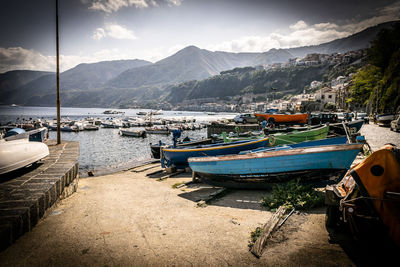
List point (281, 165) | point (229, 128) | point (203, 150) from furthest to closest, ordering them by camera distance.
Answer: point (229, 128) → point (203, 150) → point (281, 165)

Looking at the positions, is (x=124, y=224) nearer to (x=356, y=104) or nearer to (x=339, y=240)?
(x=339, y=240)

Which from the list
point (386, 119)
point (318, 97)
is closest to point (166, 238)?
point (386, 119)

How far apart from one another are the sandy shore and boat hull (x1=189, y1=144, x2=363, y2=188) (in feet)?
3.35

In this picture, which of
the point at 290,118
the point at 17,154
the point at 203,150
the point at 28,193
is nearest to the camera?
the point at 28,193

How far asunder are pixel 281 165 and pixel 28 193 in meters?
7.09

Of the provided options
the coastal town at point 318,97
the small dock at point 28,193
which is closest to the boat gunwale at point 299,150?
the small dock at point 28,193

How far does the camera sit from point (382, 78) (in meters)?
40.1

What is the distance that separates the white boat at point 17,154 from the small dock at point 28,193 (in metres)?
0.34

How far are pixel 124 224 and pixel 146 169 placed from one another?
392 inches

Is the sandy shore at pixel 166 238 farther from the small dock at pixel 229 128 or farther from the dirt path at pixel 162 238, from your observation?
the small dock at pixel 229 128

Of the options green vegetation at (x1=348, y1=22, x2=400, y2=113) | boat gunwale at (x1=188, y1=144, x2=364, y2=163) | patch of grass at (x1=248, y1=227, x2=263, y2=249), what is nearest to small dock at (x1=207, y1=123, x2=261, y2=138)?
green vegetation at (x1=348, y1=22, x2=400, y2=113)

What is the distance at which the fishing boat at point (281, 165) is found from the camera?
632 cm

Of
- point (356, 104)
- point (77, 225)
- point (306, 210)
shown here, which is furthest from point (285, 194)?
point (356, 104)

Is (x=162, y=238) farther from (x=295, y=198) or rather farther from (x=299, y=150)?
(x=299, y=150)
